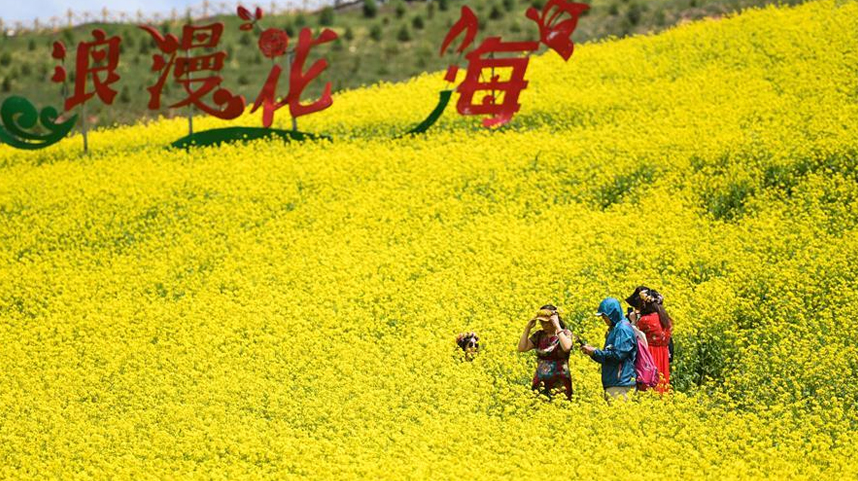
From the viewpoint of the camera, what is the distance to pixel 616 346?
1245 cm

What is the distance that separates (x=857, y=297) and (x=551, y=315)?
18.5 feet

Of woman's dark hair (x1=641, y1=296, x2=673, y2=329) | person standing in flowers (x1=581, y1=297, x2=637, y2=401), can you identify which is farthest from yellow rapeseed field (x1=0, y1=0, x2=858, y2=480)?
woman's dark hair (x1=641, y1=296, x2=673, y2=329)

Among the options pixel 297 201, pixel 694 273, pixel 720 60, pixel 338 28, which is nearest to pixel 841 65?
pixel 720 60

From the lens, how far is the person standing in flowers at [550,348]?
41.7ft

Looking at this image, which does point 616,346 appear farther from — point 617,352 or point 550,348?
point 550,348

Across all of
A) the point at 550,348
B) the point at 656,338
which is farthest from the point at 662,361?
the point at 550,348

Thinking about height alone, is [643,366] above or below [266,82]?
below

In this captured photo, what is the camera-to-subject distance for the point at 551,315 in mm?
12688

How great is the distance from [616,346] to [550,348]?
772 millimetres

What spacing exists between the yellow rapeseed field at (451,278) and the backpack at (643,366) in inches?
11.2

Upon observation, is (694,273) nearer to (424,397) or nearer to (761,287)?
(761,287)

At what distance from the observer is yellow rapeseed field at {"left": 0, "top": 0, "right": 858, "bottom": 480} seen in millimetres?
12570

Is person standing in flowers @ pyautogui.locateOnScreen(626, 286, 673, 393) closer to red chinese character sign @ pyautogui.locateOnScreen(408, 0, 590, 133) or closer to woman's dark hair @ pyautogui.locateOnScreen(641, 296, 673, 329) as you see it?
woman's dark hair @ pyautogui.locateOnScreen(641, 296, 673, 329)

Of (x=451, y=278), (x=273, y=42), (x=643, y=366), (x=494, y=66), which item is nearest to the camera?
(x=643, y=366)
